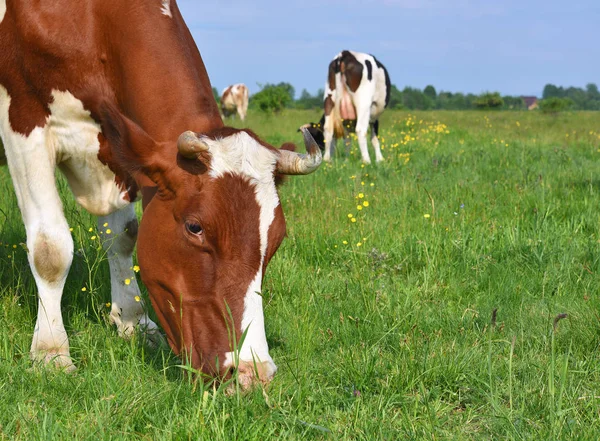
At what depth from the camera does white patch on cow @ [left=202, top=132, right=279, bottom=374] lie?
8.91 ft

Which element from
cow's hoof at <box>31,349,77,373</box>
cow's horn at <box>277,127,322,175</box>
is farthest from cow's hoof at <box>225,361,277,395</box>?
cow's hoof at <box>31,349,77,373</box>

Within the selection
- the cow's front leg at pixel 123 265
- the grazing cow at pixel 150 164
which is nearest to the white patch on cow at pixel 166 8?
the grazing cow at pixel 150 164

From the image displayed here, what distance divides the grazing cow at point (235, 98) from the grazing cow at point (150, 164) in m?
32.3

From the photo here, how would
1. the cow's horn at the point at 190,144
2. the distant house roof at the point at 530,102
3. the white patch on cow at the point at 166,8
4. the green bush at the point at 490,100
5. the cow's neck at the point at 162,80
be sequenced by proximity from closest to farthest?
the cow's horn at the point at 190,144 → the cow's neck at the point at 162,80 → the white patch on cow at the point at 166,8 → the green bush at the point at 490,100 → the distant house roof at the point at 530,102

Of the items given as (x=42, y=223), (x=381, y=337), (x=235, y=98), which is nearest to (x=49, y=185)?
(x=42, y=223)

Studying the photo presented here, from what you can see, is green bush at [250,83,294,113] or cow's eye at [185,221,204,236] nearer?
cow's eye at [185,221,204,236]

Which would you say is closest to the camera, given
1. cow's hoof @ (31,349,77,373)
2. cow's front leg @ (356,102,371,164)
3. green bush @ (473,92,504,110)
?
cow's hoof @ (31,349,77,373)

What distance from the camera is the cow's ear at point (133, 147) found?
9.33 feet

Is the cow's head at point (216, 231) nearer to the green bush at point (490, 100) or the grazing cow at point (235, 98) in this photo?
the grazing cow at point (235, 98)

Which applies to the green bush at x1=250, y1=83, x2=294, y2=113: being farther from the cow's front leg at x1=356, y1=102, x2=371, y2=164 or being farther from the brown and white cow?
the cow's front leg at x1=356, y1=102, x2=371, y2=164

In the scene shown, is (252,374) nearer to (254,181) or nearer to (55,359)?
(254,181)

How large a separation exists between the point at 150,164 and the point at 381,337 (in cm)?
151

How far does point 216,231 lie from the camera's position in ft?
9.04

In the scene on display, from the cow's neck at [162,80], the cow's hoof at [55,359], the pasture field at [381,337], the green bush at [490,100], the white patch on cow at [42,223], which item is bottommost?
the cow's hoof at [55,359]
